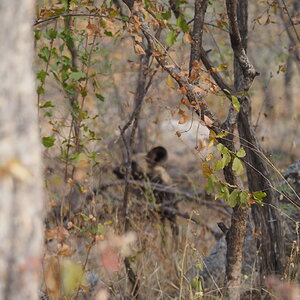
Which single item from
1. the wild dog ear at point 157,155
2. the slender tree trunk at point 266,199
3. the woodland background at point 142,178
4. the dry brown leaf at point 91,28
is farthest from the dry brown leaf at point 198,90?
the wild dog ear at point 157,155

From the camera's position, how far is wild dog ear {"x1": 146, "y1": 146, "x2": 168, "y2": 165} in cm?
609

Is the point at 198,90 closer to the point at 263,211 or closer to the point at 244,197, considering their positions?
the point at 244,197

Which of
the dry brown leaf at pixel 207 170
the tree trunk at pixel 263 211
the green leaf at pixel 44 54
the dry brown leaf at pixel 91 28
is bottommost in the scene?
the tree trunk at pixel 263 211

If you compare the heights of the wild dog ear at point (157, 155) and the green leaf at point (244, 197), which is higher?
Answer: the green leaf at point (244, 197)

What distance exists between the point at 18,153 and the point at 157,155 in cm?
450

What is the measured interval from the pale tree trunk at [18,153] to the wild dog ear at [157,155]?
172 inches

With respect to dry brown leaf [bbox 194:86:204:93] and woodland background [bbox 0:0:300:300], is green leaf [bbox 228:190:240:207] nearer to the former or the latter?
woodland background [bbox 0:0:300:300]

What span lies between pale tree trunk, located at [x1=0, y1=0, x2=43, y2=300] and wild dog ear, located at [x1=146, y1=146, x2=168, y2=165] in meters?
4.37

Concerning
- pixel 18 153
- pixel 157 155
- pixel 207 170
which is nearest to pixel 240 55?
pixel 207 170

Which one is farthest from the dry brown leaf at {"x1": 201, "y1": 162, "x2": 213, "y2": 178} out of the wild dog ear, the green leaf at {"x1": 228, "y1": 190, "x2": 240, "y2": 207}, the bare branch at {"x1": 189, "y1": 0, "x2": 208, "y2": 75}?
the wild dog ear

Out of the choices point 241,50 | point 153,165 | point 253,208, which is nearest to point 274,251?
point 253,208

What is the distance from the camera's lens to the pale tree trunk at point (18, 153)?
164 cm

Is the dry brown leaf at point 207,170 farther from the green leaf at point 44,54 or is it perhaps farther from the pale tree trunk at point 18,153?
the pale tree trunk at point 18,153

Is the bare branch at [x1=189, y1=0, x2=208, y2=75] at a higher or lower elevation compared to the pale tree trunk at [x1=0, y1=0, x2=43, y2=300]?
higher
